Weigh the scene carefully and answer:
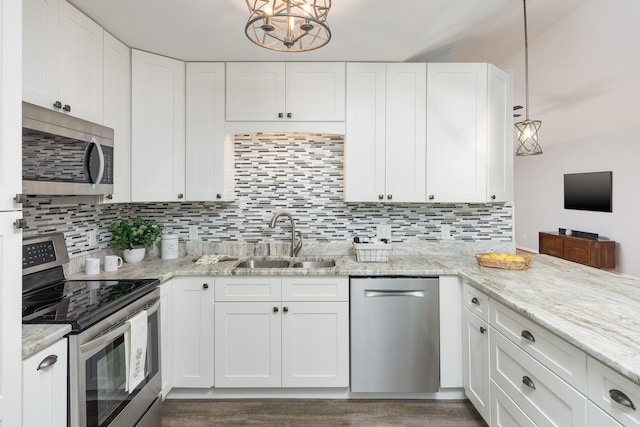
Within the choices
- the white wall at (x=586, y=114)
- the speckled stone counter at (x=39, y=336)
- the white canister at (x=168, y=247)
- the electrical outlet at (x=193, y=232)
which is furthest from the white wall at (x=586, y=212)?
the speckled stone counter at (x=39, y=336)

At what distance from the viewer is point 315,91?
8.32ft

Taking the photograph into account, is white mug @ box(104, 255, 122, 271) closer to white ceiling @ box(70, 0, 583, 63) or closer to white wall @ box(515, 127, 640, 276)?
white ceiling @ box(70, 0, 583, 63)

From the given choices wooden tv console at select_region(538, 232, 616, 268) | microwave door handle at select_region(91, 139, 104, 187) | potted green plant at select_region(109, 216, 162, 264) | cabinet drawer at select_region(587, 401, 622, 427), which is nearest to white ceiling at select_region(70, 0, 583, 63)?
microwave door handle at select_region(91, 139, 104, 187)

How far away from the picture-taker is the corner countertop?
3.65 ft

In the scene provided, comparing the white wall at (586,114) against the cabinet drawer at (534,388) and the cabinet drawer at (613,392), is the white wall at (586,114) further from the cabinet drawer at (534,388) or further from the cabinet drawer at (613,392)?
the cabinet drawer at (613,392)

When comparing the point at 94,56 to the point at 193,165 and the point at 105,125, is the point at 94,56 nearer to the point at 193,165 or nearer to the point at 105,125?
the point at 105,125

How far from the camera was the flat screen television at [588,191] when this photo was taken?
5402 millimetres

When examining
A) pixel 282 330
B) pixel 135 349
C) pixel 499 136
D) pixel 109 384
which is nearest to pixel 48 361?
pixel 109 384

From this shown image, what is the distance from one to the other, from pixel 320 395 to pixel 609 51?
14.4 ft

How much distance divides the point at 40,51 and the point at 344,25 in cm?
166

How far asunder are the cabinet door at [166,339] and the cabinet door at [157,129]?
72cm

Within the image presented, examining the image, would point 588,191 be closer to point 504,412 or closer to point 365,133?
point 365,133

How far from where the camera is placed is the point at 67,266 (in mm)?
2115

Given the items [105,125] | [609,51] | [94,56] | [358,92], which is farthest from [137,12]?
[609,51]
